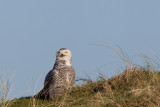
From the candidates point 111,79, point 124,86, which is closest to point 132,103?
point 124,86

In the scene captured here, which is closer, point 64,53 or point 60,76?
point 64,53

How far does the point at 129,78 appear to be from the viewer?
27.7 ft

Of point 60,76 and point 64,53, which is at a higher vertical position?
point 64,53

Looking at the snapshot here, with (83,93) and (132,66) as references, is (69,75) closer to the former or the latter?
(83,93)

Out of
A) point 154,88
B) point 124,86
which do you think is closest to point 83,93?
point 124,86

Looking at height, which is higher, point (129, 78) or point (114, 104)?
point (129, 78)

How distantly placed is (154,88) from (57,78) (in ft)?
10.9

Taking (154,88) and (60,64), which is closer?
(154,88)

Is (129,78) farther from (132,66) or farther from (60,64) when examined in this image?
(60,64)

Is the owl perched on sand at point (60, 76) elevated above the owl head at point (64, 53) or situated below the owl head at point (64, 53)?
below

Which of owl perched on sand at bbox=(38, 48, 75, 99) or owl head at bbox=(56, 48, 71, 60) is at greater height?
owl head at bbox=(56, 48, 71, 60)

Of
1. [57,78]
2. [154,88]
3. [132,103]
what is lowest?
[132,103]

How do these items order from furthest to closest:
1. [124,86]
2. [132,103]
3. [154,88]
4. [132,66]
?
[132,66]
[124,86]
[154,88]
[132,103]

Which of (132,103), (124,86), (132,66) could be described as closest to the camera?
(132,103)
